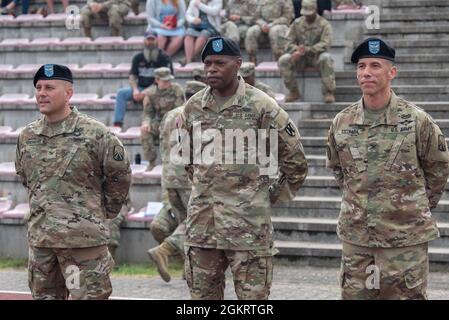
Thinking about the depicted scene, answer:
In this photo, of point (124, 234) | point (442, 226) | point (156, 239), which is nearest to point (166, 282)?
point (156, 239)

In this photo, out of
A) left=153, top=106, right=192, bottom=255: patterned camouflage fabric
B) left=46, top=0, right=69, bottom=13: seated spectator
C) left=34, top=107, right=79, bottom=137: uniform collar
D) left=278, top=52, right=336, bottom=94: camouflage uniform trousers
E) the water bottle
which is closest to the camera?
left=34, top=107, right=79, bottom=137: uniform collar

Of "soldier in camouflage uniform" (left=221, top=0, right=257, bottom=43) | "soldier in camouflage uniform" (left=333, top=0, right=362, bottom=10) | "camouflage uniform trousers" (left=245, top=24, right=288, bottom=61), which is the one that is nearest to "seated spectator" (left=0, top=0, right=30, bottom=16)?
"soldier in camouflage uniform" (left=221, top=0, right=257, bottom=43)

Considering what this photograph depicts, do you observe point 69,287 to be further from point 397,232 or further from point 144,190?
point 144,190

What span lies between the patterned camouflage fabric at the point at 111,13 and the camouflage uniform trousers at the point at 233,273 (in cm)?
1097

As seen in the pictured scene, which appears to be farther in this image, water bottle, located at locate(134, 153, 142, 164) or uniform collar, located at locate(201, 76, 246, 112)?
water bottle, located at locate(134, 153, 142, 164)

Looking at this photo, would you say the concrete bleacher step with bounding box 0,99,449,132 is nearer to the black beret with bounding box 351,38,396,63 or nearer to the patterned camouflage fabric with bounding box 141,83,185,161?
the patterned camouflage fabric with bounding box 141,83,185,161

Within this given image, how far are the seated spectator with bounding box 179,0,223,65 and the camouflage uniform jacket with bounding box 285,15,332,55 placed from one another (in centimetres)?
208

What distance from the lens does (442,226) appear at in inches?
426

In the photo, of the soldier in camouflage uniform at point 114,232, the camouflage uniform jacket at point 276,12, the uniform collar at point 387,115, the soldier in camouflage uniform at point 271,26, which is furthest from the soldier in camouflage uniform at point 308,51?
the uniform collar at point 387,115

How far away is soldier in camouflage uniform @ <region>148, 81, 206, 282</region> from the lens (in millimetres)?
10109

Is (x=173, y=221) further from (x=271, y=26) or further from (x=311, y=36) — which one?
(x=271, y=26)

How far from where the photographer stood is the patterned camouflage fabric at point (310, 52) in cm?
1334

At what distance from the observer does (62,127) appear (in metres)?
6.77

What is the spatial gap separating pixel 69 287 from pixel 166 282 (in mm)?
3723
